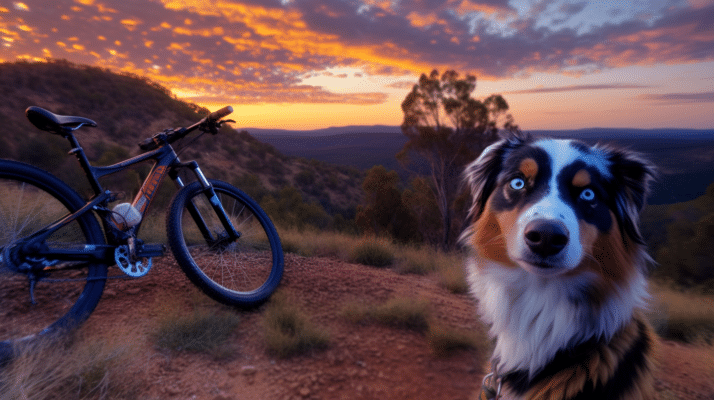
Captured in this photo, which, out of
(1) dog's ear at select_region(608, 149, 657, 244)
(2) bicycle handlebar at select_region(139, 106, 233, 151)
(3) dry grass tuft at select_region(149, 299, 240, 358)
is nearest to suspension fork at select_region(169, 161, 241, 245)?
(2) bicycle handlebar at select_region(139, 106, 233, 151)

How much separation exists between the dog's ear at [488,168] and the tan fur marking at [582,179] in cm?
52

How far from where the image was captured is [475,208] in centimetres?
229

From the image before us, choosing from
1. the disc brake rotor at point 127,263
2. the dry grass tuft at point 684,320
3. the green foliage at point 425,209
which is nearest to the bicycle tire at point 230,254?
the disc brake rotor at point 127,263

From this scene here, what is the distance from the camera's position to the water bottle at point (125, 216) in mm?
2764

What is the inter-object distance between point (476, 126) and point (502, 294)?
17.5 m

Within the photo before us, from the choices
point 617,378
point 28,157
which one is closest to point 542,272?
point 617,378

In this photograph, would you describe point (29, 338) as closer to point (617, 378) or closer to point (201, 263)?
point (201, 263)

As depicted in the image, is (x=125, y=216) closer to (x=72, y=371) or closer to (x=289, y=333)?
(x=72, y=371)

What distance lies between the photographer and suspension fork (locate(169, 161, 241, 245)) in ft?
10.7

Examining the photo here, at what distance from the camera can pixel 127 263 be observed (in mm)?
2744

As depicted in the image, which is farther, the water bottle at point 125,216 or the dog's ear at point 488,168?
the water bottle at point 125,216

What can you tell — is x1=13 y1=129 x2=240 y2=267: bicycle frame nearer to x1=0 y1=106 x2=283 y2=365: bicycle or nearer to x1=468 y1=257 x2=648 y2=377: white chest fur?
x1=0 y1=106 x2=283 y2=365: bicycle

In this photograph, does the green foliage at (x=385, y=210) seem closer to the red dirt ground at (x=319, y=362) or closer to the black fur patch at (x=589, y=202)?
the red dirt ground at (x=319, y=362)

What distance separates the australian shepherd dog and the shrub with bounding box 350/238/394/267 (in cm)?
359
